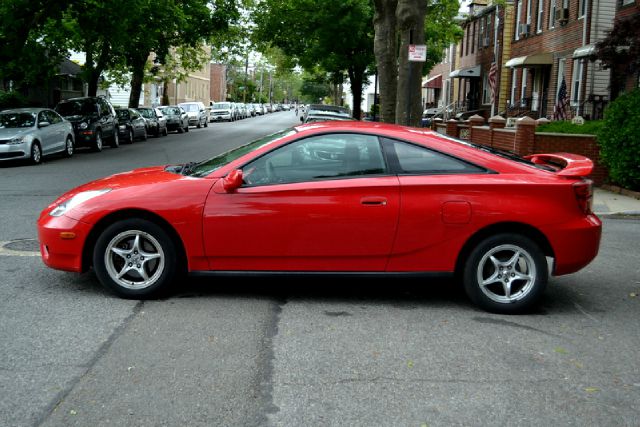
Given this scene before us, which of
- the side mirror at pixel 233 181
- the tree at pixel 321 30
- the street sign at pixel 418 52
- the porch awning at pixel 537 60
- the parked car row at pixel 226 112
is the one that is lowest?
the parked car row at pixel 226 112

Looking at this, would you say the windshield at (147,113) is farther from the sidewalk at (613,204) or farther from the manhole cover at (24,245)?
the manhole cover at (24,245)

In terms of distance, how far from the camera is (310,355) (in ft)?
16.0

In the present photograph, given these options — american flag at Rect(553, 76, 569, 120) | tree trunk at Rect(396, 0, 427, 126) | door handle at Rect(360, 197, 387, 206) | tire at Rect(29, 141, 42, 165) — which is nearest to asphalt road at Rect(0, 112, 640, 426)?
door handle at Rect(360, 197, 387, 206)

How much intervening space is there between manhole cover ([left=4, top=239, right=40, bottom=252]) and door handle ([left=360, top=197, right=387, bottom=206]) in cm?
402

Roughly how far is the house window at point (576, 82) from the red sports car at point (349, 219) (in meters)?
22.3

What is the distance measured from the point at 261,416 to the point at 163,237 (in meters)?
2.45

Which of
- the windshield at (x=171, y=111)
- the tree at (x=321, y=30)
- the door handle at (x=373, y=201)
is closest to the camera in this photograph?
the door handle at (x=373, y=201)

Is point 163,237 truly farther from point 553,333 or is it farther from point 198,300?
point 553,333

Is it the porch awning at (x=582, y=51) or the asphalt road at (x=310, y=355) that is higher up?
the porch awning at (x=582, y=51)

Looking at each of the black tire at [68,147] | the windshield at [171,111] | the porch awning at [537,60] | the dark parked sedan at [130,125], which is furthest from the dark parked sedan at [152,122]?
the porch awning at [537,60]

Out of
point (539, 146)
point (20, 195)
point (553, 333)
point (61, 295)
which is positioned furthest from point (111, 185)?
point (539, 146)

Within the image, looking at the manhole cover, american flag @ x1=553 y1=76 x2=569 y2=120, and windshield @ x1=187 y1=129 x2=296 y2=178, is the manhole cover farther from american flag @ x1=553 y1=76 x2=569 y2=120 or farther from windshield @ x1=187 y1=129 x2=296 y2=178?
american flag @ x1=553 y1=76 x2=569 y2=120

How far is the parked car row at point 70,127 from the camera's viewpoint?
19375 mm

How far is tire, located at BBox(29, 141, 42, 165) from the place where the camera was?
19.6 metres
